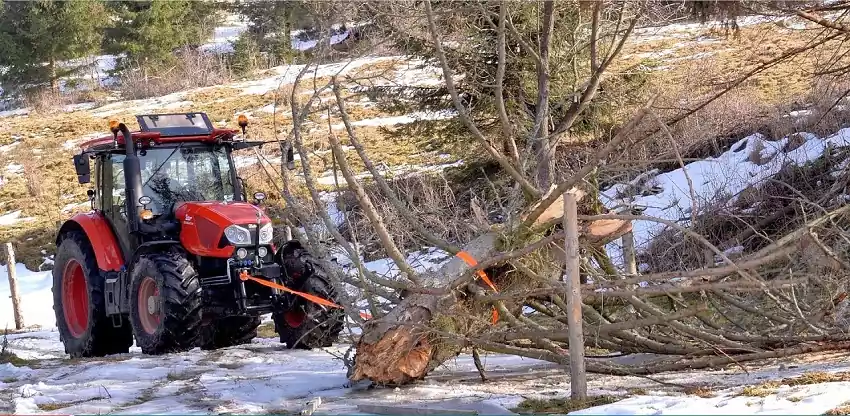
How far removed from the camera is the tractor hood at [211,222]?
8969 millimetres

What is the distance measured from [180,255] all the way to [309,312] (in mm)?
1212

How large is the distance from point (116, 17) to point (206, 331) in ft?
104

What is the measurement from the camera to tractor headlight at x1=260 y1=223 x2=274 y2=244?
911 cm

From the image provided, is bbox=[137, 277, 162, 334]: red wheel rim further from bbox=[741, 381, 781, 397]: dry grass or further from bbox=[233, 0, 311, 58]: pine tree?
bbox=[233, 0, 311, 58]: pine tree

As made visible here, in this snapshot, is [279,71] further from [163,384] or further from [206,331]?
[163,384]

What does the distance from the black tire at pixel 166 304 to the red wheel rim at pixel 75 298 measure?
1.73 m

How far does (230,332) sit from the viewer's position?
32.0 ft

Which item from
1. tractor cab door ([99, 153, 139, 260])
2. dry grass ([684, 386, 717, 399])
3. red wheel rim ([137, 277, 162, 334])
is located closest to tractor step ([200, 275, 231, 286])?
red wheel rim ([137, 277, 162, 334])

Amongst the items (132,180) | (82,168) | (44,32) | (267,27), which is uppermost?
(44,32)

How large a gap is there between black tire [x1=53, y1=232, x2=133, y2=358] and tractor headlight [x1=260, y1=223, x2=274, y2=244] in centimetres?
172

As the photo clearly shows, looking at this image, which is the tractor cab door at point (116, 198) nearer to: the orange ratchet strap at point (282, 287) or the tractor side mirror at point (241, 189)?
the tractor side mirror at point (241, 189)

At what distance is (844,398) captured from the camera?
5223 millimetres

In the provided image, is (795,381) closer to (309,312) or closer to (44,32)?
(309,312)

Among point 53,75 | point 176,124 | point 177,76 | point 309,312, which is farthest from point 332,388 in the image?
point 53,75
